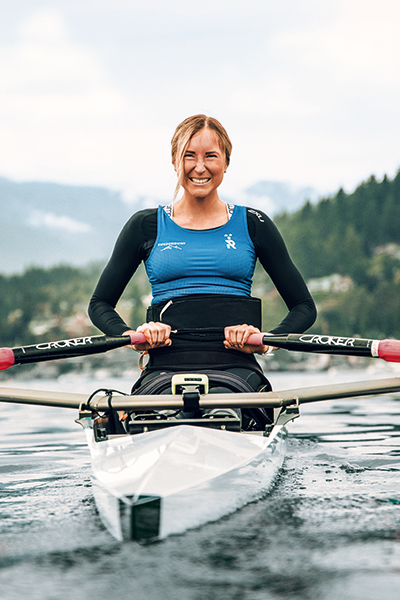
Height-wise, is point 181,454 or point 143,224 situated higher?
point 143,224

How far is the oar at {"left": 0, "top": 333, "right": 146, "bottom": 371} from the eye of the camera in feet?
15.1

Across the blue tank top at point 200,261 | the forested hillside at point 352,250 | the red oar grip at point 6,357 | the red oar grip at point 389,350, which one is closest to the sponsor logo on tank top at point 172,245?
the blue tank top at point 200,261

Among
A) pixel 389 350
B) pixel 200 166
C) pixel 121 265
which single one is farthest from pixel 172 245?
pixel 389 350

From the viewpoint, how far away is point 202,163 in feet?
16.4

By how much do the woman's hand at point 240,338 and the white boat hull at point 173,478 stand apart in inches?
31.4

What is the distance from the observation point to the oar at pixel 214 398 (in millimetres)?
3857

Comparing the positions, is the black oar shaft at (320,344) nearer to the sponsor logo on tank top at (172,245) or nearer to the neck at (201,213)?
the sponsor logo on tank top at (172,245)

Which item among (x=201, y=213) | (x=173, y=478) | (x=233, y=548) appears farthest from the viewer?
(x=201, y=213)

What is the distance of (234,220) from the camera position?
5066 mm

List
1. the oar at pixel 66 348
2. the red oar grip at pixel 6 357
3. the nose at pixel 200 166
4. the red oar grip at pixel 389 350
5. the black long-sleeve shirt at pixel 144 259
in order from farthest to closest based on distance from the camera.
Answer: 1. the black long-sleeve shirt at pixel 144 259
2. the nose at pixel 200 166
3. the red oar grip at pixel 6 357
4. the oar at pixel 66 348
5. the red oar grip at pixel 389 350

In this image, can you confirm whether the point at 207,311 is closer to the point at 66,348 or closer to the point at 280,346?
the point at 280,346

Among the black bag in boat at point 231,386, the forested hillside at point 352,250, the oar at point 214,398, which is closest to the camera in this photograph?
the oar at point 214,398

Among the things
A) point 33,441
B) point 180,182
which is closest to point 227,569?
point 180,182

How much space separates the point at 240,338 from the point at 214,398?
0.71 m
